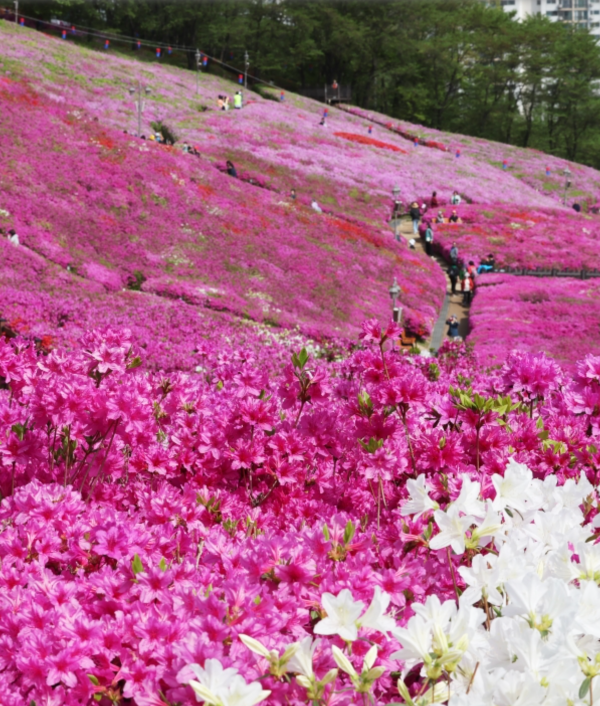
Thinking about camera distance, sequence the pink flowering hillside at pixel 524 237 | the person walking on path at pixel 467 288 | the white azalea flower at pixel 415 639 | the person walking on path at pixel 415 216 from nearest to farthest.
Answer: the white azalea flower at pixel 415 639 → the person walking on path at pixel 467 288 → the pink flowering hillside at pixel 524 237 → the person walking on path at pixel 415 216

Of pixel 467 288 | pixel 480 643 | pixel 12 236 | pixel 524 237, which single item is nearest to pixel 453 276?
pixel 467 288

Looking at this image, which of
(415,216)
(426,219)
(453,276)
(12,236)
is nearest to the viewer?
(12,236)

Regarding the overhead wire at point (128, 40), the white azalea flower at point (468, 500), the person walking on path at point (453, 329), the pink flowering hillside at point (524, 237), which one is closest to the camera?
the white azalea flower at point (468, 500)

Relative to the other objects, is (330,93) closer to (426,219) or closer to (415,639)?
(426,219)

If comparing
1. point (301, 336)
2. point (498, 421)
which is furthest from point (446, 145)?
point (498, 421)

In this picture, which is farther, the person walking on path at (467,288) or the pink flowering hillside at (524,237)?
the pink flowering hillside at (524,237)

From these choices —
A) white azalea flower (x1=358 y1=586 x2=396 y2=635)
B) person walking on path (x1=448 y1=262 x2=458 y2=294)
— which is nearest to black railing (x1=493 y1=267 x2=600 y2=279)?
person walking on path (x1=448 y1=262 x2=458 y2=294)

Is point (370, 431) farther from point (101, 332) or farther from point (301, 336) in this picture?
A: point (301, 336)

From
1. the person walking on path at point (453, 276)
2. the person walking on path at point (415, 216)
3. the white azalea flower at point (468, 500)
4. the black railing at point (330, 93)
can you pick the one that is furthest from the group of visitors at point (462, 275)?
the black railing at point (330, 93)

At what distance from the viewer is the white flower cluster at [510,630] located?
1.91 m

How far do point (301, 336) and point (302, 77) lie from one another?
63.4 m

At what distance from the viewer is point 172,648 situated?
7.35 feet

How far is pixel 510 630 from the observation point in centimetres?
205

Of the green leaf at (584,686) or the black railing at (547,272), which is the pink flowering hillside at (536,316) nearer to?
the black railing at (547,272)
